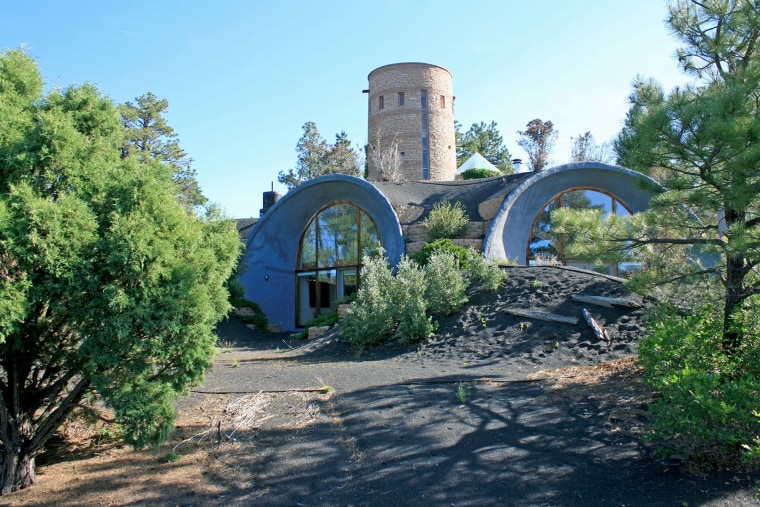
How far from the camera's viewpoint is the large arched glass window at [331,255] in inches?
690

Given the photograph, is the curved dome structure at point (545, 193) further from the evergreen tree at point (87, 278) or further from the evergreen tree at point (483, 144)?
the evergreen tree at point (483, 144)

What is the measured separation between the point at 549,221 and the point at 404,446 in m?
12.1

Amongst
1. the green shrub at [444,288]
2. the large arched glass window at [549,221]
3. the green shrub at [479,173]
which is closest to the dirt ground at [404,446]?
the green shrub at [444,288]

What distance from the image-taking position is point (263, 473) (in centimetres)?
423

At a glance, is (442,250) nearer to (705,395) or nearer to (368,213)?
(368,213)

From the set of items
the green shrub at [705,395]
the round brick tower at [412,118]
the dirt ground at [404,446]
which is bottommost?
the dirt ground at [404,446]

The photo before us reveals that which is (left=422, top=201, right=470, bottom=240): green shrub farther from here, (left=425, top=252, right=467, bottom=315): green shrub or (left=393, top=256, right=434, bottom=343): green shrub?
(left=393, top=256, right=434, bottom=343): green shrub

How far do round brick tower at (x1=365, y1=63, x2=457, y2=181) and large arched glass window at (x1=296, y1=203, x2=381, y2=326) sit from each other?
476 inches

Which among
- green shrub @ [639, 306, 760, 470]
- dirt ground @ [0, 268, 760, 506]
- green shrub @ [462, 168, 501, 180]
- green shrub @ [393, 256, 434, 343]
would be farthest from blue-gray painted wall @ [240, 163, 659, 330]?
green shrub @ [462, 168, 501, 180]

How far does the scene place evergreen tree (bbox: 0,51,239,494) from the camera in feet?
12.3

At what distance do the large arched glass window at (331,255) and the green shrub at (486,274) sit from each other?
637 cm

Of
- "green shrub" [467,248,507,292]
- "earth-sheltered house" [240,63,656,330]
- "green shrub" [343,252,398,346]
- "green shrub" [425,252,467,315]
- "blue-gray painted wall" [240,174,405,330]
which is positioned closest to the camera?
"green shrub" [343,252,398,346]

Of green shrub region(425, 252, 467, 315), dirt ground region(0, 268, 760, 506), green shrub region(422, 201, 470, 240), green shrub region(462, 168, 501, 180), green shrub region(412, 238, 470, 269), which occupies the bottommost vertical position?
dirt ground region(0, 268, 760, 506)

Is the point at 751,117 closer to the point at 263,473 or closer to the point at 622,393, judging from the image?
the point at 622,393
